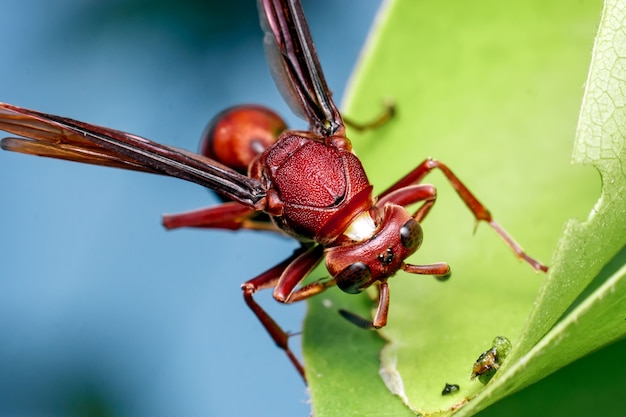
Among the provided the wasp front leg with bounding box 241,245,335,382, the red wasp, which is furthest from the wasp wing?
the wasp front leg with bounding box 241,245,335,382

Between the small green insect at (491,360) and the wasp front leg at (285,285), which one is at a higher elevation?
the wasp front leg at (285,285)

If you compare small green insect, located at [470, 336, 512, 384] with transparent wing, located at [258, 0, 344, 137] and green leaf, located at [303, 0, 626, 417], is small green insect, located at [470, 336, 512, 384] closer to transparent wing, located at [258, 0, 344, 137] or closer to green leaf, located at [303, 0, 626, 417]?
green leaf, located at [303, 0, 626, 417]

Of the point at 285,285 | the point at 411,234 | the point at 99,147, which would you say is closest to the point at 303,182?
the point at 285,285

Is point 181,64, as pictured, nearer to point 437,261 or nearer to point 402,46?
point 402,46

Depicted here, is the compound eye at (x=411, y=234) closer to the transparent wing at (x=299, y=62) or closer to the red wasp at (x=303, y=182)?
the red wasp at (x=303, y=182)

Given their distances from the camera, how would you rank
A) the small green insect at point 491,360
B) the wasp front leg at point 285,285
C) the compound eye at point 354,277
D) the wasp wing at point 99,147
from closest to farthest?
the small green insect at point 491,360 < the compound eye at point 354,277 < the wasp wing at point 99,147 < the wasp front leg at point 285,285

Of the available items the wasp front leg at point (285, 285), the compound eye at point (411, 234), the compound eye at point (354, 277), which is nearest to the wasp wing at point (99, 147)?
the wasp front leg at point (285, 285)

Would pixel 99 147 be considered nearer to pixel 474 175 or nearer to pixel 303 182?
pixel 303 182
